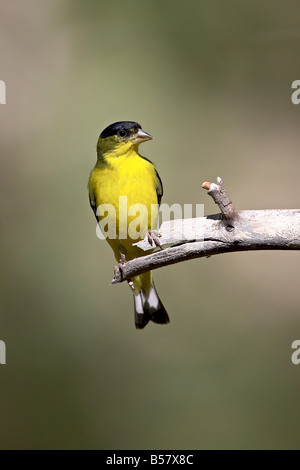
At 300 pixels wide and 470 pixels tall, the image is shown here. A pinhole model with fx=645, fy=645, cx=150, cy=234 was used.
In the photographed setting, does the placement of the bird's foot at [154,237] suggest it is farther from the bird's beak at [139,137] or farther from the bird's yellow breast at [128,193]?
the bird's beak at [139,137]

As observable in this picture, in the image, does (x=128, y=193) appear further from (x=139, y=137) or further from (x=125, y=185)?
(x=139, y=137)

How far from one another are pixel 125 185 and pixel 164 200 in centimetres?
200

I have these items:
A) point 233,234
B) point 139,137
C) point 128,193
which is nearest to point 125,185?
point 128,193

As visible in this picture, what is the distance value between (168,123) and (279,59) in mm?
1335

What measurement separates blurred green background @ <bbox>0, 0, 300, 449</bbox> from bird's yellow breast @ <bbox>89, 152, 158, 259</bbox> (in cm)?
202

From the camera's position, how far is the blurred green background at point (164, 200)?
532 cm

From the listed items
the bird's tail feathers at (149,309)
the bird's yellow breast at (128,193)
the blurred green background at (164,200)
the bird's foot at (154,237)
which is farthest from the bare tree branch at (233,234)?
the blurred green background at (164,200)

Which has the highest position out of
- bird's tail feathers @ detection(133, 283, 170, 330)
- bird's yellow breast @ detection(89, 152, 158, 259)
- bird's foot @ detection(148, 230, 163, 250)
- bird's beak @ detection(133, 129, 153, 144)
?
bird's beak @ detection(133, 129, 153, 144)

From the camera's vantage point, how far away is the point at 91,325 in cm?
557

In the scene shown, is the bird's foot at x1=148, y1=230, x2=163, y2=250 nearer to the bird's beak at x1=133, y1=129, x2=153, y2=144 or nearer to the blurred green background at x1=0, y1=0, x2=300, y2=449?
the bird's beak at x1=133, y1=129, x2=153, y2=144

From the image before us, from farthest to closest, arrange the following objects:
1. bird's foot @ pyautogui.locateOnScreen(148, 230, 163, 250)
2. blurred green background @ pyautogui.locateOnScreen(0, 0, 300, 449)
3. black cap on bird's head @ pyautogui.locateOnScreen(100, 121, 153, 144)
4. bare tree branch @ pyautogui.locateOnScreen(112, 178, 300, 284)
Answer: blurred green background @ pyautogui.locateOnScreen(0, 0, 300, 449) < black cap on bird's head @ pyautogui.locateOnScreen(100, 121, 153, 144) < bird's foot @ pyautogui.locateOnScreen(148, 230, 163, 250) < bare tree branch @ pyautogui.locateOnScreen(112, 178, 300, 284)

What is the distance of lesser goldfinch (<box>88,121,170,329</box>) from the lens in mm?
3539

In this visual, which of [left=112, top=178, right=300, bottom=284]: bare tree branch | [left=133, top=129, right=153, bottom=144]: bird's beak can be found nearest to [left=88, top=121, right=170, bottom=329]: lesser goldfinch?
[left=133, top=129, right=153, bottom=144]: bird's beak
